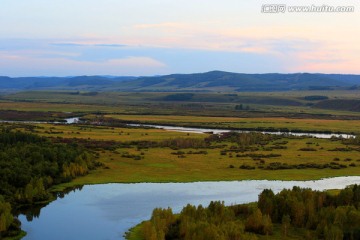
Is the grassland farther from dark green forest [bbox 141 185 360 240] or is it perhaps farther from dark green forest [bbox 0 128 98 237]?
dark green forest [bbox 141 185 360 240]

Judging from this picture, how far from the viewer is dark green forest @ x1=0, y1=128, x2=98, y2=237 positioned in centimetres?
4984

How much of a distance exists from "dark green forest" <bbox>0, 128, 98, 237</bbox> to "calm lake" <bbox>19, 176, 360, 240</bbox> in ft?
7.81

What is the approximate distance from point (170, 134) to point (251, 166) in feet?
156

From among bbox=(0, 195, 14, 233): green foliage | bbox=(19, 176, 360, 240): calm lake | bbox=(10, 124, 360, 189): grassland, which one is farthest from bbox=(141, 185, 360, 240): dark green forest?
bbox=(10, 124, 360, 189): grassland

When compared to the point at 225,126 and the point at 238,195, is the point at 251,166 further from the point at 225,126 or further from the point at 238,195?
the point at 225,126

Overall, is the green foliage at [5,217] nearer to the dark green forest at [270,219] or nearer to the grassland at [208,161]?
the dark green forest at [270,219]

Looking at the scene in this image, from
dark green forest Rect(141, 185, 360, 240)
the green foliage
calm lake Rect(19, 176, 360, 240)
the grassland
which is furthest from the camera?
the grassland

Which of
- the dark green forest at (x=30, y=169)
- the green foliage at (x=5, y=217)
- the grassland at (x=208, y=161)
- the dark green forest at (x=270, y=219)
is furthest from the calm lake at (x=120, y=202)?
the dark green forest at (x=270, y=219)

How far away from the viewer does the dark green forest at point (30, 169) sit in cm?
4984

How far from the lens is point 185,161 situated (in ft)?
260

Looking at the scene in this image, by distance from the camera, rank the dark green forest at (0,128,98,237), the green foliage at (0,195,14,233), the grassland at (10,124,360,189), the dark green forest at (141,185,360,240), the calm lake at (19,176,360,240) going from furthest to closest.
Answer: the grassland at (10,124,360,189) → the dark green forest at (0,128,98,237) → the calm lake at (19,176,360,240) → the green foliage at (0,195,14,233) → the dark green forest at (141,185,360,240)

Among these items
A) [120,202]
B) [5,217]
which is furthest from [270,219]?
[5,217]

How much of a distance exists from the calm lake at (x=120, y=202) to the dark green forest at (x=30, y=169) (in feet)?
7.81

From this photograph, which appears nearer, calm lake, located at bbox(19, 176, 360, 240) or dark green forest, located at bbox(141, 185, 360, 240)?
dark green forest, located at bbox(141, 185, 360, 240)
